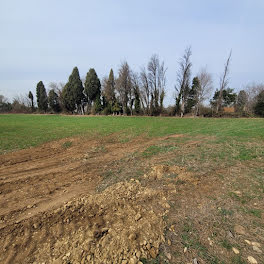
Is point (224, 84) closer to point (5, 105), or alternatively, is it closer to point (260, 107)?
point (260, 107)

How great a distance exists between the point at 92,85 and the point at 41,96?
20383mm

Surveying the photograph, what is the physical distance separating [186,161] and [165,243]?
334cm

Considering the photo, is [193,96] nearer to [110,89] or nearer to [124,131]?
[110,89]

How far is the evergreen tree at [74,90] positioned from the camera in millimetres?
36625

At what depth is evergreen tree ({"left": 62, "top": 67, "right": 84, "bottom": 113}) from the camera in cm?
3662

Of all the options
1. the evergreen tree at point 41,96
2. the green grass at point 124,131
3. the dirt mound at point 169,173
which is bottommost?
the dirt mound at point 169,173

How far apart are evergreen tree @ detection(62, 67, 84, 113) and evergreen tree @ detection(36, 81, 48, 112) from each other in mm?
10818

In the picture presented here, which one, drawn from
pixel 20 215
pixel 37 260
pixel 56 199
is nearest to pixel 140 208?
pixel 37 260

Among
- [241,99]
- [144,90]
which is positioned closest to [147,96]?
[144,90]

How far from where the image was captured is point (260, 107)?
27266 mm

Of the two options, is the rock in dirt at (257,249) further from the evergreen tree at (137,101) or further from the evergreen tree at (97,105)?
the evergreen tree at (97,105)

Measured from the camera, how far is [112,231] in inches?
89.9

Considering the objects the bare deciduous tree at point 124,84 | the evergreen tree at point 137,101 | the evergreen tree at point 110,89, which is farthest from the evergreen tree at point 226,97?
the evergreen tree at point 110,89

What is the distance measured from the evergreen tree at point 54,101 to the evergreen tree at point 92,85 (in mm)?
13692
